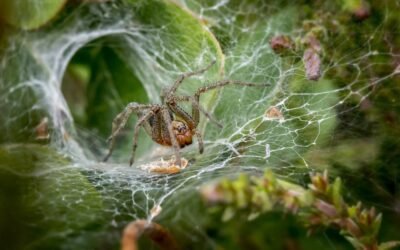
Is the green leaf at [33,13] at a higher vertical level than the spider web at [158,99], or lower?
higher

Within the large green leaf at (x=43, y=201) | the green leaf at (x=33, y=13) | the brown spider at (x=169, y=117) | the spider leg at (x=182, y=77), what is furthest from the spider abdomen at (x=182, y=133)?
the green leaf at (x=33, y=13)

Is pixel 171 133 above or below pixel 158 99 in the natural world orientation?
below

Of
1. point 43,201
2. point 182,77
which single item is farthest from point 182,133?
point 43,201

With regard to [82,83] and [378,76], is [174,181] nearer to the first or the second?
[378,76]

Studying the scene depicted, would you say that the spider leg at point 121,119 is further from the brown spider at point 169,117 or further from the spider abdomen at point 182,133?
the spider abdomen at point 182,133

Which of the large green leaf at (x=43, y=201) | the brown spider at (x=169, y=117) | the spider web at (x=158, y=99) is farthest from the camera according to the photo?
the brown spider at (x=169, y=117)

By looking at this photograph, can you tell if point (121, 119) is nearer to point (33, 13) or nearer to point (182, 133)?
point (182, 133)

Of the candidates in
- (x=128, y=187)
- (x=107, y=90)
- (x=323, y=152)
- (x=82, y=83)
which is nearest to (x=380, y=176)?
(x=323, y=152)
